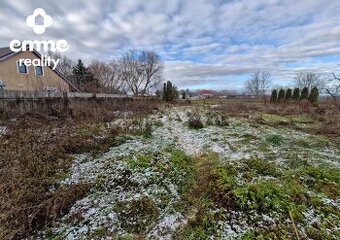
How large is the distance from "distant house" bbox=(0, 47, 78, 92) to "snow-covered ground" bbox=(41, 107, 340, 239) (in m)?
14.4

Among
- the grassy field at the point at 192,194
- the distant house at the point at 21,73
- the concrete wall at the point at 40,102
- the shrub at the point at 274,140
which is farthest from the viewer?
the distant house at the point at 21,73

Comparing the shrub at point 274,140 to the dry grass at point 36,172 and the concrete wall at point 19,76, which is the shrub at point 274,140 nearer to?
the dry grass at point 36,172

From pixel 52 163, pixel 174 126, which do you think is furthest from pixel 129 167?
pixel 174 126

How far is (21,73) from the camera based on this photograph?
798 inches

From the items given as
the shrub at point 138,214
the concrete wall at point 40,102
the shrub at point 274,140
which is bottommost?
the shrub at point 138,214

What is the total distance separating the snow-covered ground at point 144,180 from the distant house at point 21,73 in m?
14.4

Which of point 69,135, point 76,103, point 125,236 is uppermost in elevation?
point 76,103

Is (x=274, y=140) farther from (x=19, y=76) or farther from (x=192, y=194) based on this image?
(x=19, y=76)

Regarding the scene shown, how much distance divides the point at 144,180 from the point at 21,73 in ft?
71.3

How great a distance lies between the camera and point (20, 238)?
108 inches

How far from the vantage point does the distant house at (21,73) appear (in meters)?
18.6

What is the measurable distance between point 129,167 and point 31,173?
1695 mm

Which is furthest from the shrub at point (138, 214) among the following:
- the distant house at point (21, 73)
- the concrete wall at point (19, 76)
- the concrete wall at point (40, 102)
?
the concrete wall at point (19, 76)

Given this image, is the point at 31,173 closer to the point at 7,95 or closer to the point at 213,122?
the point at 7,95
